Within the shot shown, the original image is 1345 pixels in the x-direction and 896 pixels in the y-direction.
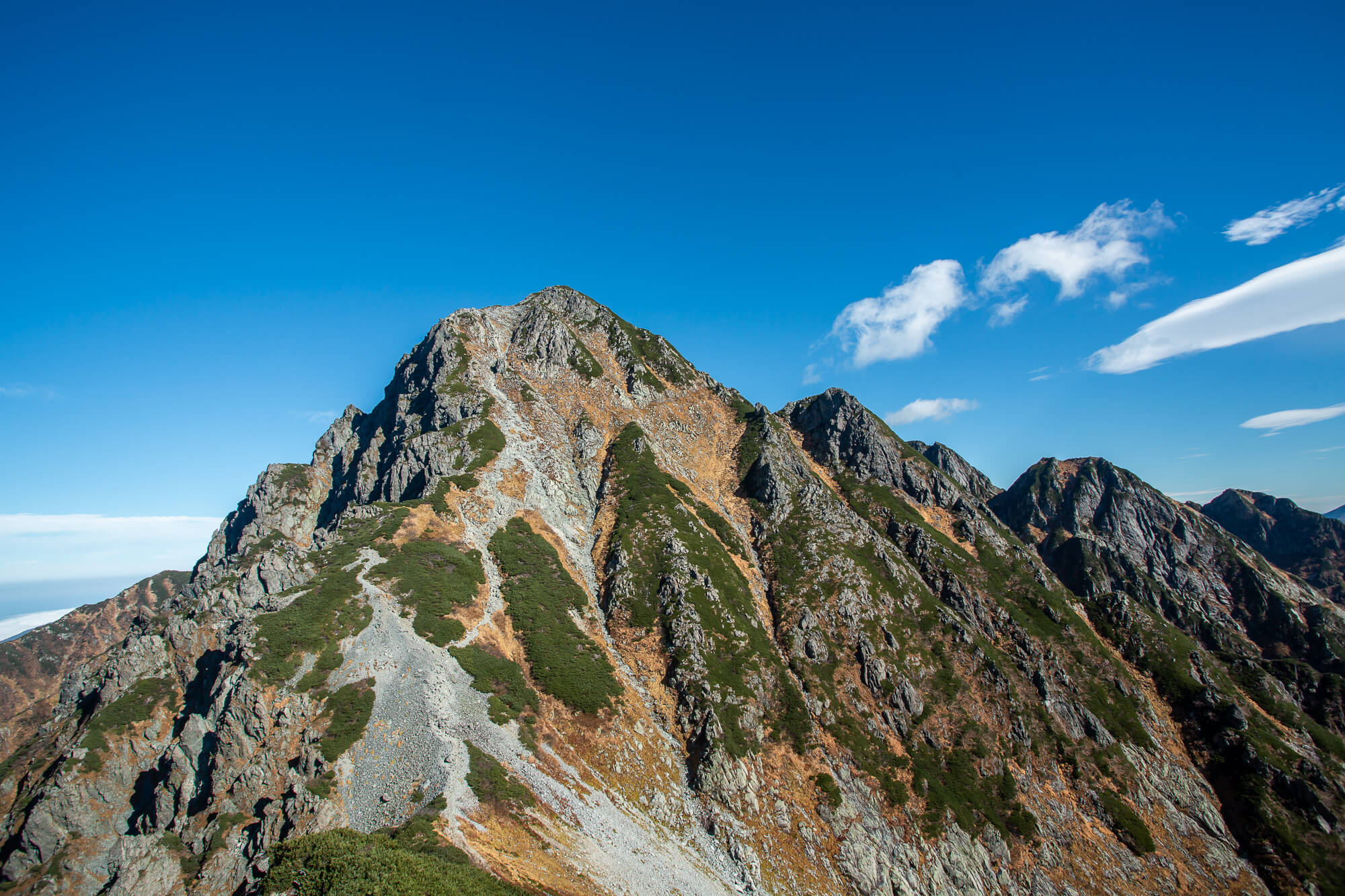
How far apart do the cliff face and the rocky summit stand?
72.5m

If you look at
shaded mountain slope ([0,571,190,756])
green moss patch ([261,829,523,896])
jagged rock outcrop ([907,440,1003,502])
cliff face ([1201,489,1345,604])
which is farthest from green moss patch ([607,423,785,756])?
cliff face ([1201,489,1345,604])

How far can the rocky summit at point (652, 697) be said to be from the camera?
134ft

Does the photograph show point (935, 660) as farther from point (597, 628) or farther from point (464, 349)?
point (464, 349)

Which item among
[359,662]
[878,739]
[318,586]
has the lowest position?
[878,739]

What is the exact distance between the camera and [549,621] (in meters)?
66.6

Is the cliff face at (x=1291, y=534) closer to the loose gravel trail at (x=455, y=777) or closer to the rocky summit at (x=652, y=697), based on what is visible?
the rocky summit at (x=652, y=697)

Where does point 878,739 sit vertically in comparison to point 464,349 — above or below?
below

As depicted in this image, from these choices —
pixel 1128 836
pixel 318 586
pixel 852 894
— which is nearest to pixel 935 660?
pixel 1128 836

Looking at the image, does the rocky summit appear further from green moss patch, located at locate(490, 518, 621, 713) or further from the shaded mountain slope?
the shaded mountain slope

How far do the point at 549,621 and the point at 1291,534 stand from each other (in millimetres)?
254249

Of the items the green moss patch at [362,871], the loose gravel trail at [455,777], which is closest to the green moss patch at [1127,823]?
the loose gravel trail at [455,777]

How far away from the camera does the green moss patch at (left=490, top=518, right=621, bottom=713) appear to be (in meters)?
58.2

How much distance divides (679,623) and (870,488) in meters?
57.7

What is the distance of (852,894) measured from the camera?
48375 mm
